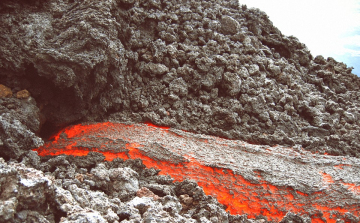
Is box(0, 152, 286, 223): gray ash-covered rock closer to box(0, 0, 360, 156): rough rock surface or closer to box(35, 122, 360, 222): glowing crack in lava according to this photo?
box(35, 122, 360, 222): glowing crack in lava

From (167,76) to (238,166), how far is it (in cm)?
220

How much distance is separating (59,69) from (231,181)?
3.11 metres

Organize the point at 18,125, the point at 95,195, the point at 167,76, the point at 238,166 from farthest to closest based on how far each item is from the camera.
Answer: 1. the point at 167,76
2. the point at 238,166
3. the point at 18,125
4. the point at 95,195

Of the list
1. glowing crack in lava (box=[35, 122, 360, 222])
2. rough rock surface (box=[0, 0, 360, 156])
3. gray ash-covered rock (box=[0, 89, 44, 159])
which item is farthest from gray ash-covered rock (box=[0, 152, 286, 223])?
rough rock surface (box=[0, 0, 360, 156])

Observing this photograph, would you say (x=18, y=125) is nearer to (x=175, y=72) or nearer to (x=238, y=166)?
(x=175, y=72)

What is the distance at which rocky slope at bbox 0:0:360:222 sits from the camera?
454 centimetres

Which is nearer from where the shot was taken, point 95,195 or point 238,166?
point 95,195

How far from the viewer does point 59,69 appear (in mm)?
4543

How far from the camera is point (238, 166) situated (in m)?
4.73

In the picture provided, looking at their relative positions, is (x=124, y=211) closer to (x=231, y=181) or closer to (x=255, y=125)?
(x=231, y=181)

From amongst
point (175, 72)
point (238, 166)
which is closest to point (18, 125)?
point (175, 72)

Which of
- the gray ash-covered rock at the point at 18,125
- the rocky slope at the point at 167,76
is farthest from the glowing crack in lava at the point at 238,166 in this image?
the gray ash-covered rock at the point at 18,125

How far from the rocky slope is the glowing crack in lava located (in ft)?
1.06

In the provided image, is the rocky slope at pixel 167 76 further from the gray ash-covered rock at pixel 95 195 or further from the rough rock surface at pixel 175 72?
the gray ash-covered rock at pixel 95 195
